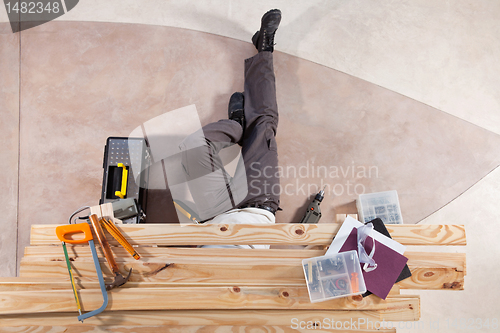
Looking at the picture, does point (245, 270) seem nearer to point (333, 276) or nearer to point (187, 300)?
point (187, 300)

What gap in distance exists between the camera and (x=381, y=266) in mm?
1147

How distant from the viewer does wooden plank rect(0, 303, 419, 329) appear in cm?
109

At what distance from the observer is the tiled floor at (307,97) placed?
2070 millimetres

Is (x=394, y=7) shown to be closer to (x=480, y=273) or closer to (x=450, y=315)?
(x=480, y=273)

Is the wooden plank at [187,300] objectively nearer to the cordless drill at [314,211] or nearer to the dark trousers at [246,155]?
the dark trousers at [246,155]

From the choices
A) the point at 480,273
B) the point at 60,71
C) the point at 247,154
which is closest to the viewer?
the point at 247,154

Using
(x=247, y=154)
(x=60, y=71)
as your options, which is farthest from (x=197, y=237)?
(x=60, y=71)

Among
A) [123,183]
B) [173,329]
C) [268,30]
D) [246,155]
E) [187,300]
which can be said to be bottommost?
[173,329]

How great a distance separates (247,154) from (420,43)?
1762 mm

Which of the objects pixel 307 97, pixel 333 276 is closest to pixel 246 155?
pixel 307 97

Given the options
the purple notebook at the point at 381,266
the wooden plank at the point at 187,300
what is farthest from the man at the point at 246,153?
the purple notebook at the point at 381,266

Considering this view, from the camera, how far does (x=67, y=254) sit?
3.85 feet

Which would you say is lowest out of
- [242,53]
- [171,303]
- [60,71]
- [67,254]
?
[171,303]

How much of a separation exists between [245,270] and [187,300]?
0.26 m
